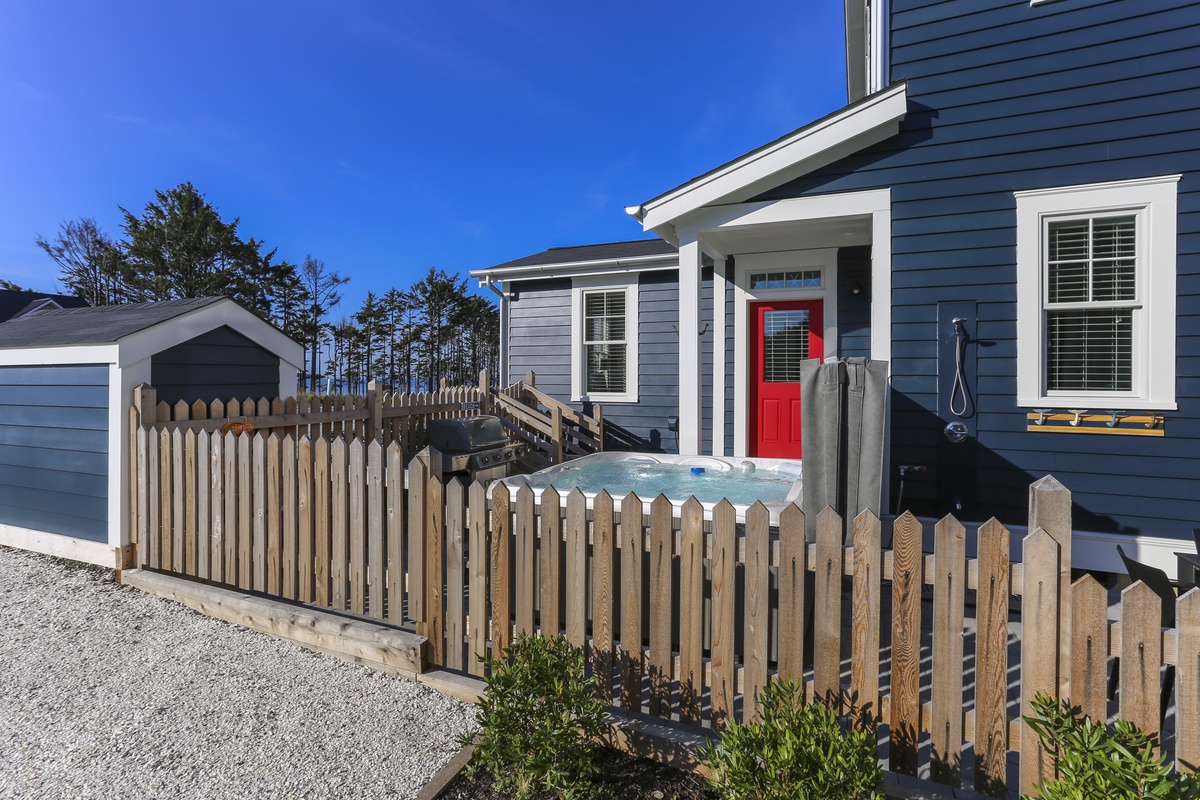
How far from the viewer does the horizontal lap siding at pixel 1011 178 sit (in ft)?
14.3

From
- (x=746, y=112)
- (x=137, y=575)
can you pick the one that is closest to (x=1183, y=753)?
(x=137, y=575)

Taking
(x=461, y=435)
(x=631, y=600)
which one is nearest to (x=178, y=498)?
(x=461, y=435)

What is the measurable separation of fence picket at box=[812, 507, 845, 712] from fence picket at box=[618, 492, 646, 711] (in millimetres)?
675

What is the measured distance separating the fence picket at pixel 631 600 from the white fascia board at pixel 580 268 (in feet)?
21.1

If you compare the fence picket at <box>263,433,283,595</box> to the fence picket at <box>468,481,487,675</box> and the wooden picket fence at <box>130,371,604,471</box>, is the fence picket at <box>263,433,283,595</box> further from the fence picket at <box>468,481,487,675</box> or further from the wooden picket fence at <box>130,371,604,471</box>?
the fence picket at <box>468,481,487,675</box>

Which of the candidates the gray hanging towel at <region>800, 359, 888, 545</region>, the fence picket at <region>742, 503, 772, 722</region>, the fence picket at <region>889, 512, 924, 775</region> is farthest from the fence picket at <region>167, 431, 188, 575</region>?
the fence picket at <region>889, 512, 924, 775</region>

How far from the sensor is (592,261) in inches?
346

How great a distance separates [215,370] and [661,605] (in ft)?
14.3

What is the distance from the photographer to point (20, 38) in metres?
9.28

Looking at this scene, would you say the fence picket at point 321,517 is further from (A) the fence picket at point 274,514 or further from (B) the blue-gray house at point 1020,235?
(B) the blue-gray house at point 1020,235

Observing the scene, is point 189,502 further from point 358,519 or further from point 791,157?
point 791,157

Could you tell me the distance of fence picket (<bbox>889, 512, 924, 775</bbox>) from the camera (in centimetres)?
197

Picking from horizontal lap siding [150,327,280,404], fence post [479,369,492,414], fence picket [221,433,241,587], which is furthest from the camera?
fence post [479,369,492,414]

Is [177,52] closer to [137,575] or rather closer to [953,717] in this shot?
[137,575]
